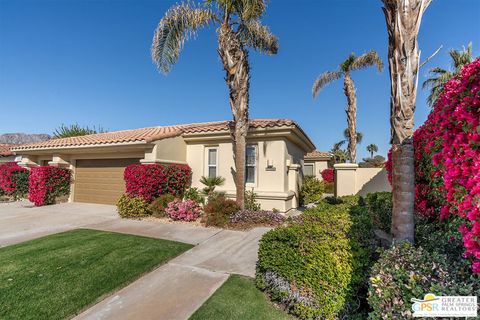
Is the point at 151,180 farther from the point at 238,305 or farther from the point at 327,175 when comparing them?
the point at 327,175

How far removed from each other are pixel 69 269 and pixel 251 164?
7.66m

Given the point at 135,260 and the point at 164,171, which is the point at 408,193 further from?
the point at 164,171

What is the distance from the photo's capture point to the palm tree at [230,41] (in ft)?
28.4

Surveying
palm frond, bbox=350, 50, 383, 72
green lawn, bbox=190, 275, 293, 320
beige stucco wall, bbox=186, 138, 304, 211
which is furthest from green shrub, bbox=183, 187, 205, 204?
palm frond, bbox=350, 50, 383, 72

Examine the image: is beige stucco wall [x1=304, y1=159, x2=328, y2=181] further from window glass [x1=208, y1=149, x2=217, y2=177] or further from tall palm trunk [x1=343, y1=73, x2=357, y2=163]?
window glass [x1=208, y1=149, x2=217, y2=177]

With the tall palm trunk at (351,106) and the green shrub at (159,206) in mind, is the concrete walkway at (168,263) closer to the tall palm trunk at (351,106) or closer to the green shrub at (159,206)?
the green shrub at (159,206)

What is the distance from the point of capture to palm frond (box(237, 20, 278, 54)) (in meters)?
Answer: 9.08

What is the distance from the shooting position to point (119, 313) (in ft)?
11.4

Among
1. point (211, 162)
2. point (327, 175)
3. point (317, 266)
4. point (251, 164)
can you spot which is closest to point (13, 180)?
point (211, 162)

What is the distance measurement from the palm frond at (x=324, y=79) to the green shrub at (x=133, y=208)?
1306cm

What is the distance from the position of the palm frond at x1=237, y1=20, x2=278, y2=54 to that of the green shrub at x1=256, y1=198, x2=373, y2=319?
26.2ft

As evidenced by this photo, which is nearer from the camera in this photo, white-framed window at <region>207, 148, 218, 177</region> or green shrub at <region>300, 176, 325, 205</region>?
white-framed window at <region>207, 148, 218, 177</region>

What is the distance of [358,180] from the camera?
12500mm

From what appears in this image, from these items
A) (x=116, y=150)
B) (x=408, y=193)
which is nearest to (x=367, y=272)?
(x=408, y=193)
